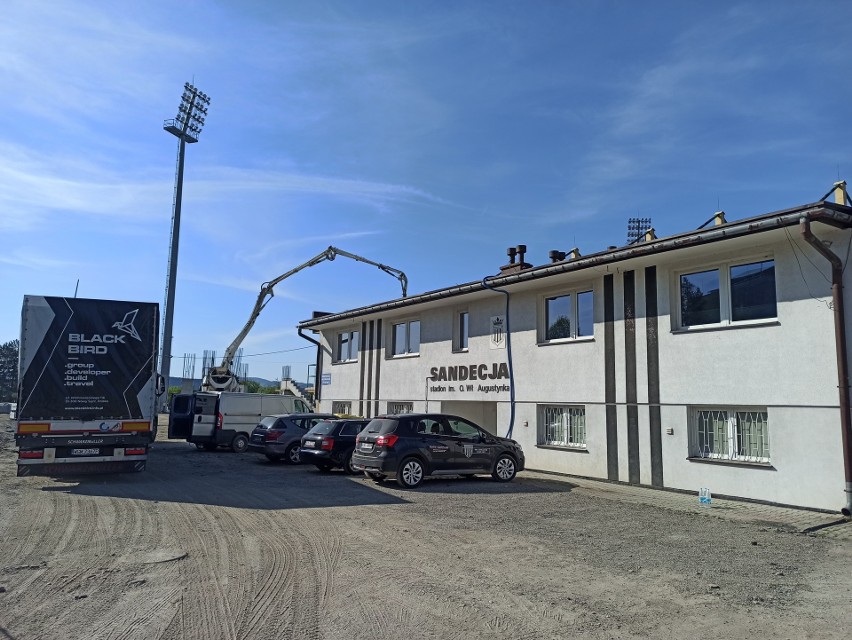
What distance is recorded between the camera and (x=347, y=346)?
2716 cm

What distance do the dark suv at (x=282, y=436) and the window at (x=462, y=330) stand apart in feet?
15.0

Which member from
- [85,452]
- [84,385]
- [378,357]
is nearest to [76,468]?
[85,452]

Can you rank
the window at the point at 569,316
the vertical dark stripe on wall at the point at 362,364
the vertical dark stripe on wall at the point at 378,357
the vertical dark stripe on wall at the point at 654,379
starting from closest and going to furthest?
1. the vertical dark stripe on wall at the point at 654,379
2. the window at the point at 569,316
3. the vertical dark stripe on wall at the point at 378,357
4. the vertical dark stripe on wall at the point at 362,364

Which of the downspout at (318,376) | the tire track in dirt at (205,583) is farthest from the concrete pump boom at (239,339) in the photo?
the tire track in dirt at (205,583)

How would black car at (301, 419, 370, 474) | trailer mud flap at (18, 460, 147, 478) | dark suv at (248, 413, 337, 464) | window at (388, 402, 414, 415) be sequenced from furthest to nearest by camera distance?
window at (388, 402, 414, 415) < dark suv at (248, 413, 337, 464) < black car at (301, 419, 370, 474) < trailer mud flap at (18, 460, 147, 478)

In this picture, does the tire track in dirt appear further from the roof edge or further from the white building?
the roof edge

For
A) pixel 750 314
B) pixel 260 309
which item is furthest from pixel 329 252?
pixel 750 314

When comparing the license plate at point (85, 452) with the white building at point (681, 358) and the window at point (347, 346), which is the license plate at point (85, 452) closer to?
the white building at point (681, 358)

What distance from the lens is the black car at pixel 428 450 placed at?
44.0 ft

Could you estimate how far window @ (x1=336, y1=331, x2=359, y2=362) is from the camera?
2634cm

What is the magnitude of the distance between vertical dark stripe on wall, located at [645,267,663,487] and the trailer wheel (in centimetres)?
1480

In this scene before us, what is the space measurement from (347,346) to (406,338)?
4.80 m

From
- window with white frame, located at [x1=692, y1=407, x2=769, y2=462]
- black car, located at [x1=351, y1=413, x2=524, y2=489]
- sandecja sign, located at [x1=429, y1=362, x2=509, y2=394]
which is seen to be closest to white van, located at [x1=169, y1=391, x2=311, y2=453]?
sandecja sign, located at [x1=429, y1=362, x2=509, y2=394]

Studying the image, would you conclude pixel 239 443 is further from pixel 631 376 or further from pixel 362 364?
pixel 631 376
